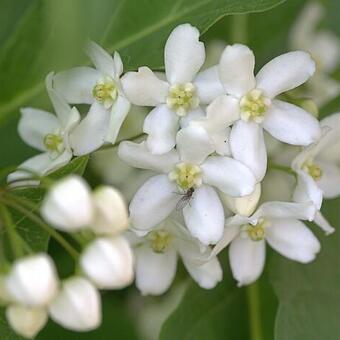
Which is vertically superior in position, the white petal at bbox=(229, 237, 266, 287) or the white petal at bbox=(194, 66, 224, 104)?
the white petal at bbox=(194, 66, 224, 104)

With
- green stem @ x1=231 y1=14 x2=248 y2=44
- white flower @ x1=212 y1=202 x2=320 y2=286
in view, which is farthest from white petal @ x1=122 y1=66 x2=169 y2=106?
green stem @ x1=231 y1=14 x2=248 y2=44

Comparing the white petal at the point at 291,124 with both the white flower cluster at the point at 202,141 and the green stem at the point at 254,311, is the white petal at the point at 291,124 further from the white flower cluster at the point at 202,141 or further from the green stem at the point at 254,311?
the green stem at the point at 254,311

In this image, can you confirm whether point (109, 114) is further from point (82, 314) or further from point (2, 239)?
point (82, 314)

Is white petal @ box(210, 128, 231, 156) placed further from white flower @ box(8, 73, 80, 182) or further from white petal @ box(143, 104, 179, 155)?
white flower @ box(8, 73, 80, 182)

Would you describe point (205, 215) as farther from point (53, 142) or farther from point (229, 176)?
point (53, 142)

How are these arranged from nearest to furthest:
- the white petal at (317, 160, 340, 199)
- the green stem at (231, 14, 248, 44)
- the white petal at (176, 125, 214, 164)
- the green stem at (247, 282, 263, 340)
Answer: the white petal at (176, 125, 214, 164) < the white petal at (317, 160, 340, 199) < the green stem at (247, 282, 263, 340) < the green stem at (231, 14, 248, 44)

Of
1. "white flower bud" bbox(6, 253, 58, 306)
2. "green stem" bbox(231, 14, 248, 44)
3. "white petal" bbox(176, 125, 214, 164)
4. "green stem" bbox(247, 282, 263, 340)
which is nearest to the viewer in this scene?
"white flower bud" bbox(6, 253, 58, 306)

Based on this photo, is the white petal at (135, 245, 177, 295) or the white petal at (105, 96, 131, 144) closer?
the white petal at (105, 96, 131, 144)
